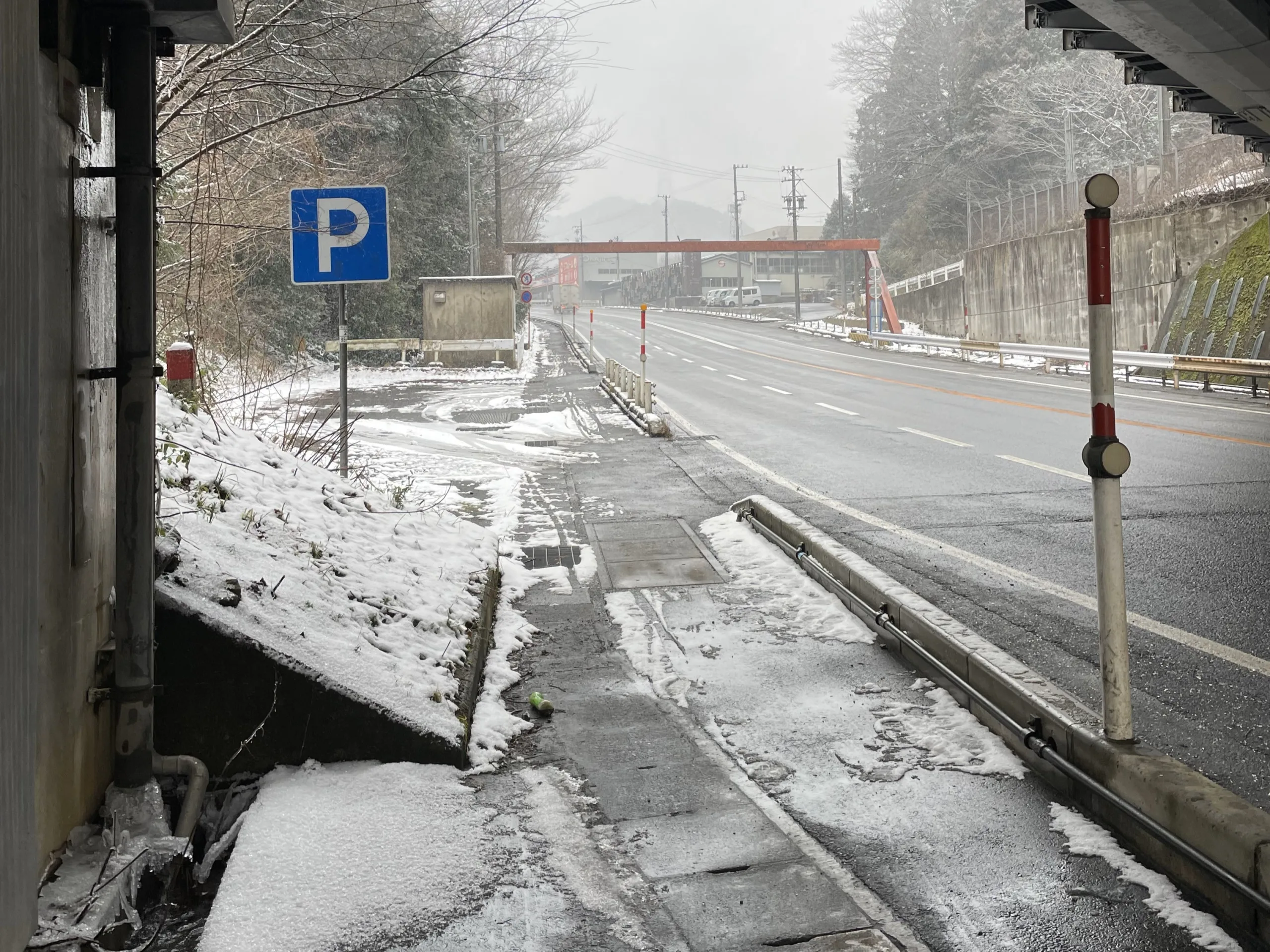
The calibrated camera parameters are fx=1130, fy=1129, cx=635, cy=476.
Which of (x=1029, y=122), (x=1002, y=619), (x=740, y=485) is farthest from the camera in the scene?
(x=1029, y=122)

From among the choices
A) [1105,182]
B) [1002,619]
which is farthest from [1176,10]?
→ [1105,182]

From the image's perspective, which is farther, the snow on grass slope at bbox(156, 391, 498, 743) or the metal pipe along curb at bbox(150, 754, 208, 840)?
the snow on grass slope at bbox(156, 391, 498, 743)

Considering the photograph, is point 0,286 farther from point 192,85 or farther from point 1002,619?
point 192,85

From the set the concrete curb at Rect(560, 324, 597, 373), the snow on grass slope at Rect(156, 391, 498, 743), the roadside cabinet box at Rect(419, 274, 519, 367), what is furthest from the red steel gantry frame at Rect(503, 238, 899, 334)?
the snow on grass slope at Rect(156, 391, 498, 743)

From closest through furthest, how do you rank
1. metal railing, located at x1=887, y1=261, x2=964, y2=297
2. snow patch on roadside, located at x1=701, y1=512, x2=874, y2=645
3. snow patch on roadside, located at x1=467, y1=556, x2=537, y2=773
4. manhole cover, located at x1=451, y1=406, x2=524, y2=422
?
1. snow patch on roadside, located at x1=467, y1=556, x2=537, y2=773
2. snow patch on roadside, located at x1=701, y1=512, x2=874, y2=645
3. manhole cover, located at x1=451, y1=406, x2=524, y2=422
4. metal railing, located at x1=887, y1=261, x2=964, y2=297

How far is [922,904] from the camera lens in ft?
11.0

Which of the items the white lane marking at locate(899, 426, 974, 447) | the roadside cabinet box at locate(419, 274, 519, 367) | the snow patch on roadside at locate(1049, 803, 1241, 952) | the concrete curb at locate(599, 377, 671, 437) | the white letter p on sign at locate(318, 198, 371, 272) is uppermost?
the roadside cabinet box at locate(419, 274, 519, 367)

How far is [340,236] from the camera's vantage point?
8.46 m

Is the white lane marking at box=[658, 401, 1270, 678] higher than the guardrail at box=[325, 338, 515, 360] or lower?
lower

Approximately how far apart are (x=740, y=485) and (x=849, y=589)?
5.32 meters

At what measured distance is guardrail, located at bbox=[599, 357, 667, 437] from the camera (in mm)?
17531

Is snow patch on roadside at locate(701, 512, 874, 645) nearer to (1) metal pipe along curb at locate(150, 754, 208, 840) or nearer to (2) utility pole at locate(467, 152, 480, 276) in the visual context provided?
(1) metal pipe along curb at locate(150, 754, 208, 840)

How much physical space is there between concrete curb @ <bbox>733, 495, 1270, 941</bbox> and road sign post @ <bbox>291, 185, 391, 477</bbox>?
4.67m

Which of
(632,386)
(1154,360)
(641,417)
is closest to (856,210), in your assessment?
(1154,360)
